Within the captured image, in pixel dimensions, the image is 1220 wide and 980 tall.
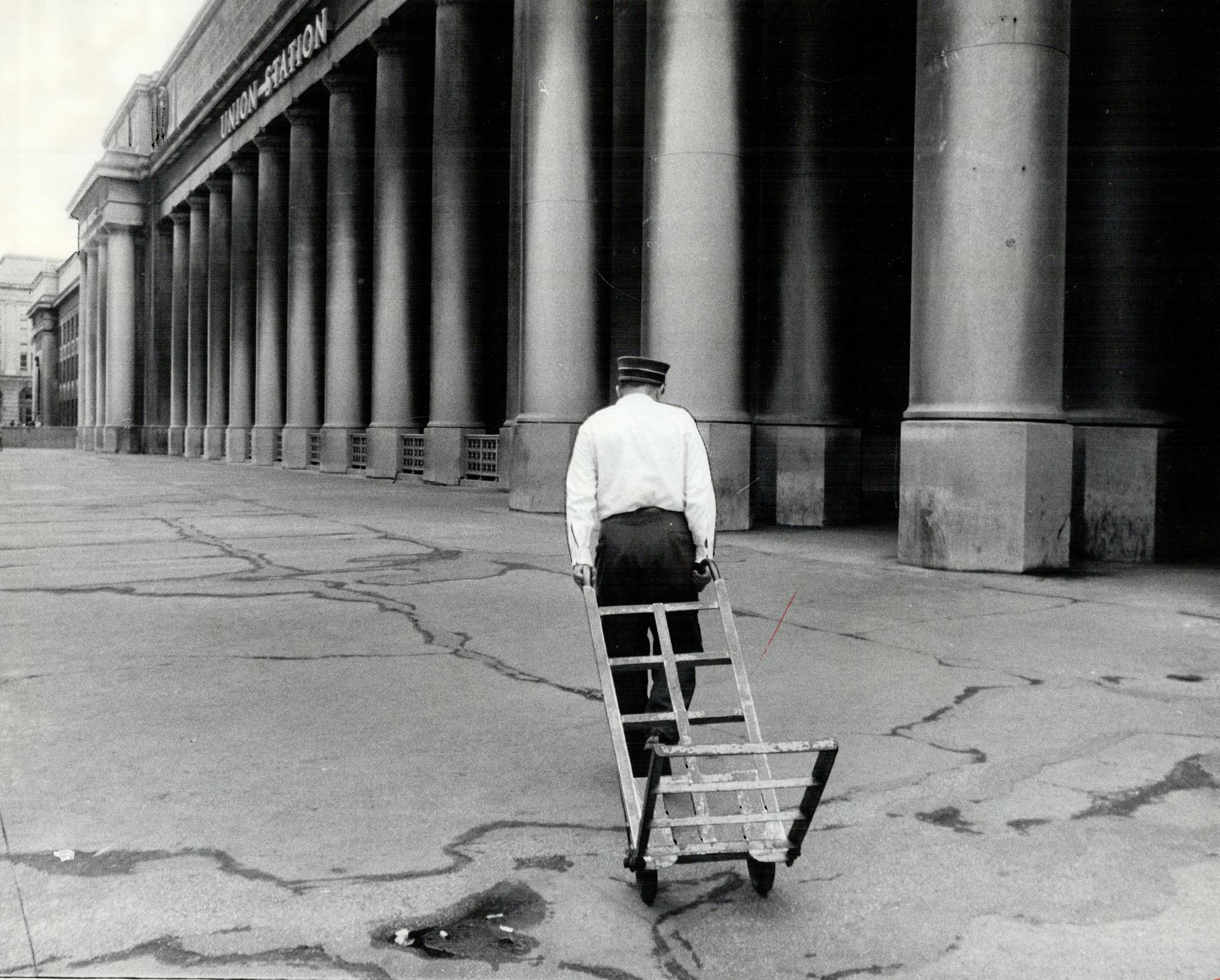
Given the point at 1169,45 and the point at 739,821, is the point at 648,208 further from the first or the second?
the point at 739,821

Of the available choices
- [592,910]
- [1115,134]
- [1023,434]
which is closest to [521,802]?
[592,910]

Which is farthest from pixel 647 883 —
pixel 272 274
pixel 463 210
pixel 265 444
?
pixel 265 444

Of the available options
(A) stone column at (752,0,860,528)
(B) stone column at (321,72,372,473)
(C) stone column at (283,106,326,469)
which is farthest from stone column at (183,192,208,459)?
(A) stone column at (752,0,860,528)

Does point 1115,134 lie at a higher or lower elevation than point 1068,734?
higher

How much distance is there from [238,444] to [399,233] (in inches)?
680

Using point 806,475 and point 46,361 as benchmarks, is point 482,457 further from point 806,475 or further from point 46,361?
point 46,361

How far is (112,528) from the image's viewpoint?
14227 millimetres

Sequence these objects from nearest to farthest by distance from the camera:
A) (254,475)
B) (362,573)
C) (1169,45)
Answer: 1. (362,573)
2. (1169,45)
3. (254,475)

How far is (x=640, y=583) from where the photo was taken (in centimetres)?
447

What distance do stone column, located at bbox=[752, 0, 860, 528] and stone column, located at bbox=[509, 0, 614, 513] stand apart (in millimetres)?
2529

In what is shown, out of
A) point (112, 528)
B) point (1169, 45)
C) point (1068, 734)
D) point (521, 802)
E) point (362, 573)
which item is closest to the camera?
point (521, 802)

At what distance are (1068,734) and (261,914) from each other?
3680mm

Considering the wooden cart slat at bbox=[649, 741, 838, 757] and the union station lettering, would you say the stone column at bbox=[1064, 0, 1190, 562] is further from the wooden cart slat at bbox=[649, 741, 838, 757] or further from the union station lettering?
the union station lettering

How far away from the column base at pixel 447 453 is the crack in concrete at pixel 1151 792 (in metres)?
20.2
